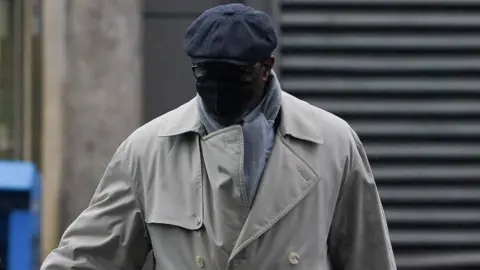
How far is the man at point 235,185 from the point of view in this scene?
7.67 ft

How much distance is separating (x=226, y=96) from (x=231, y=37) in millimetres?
154

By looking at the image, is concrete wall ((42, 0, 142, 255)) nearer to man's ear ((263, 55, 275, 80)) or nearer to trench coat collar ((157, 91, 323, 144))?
trench coat collar ((157, 91, 323, 144))

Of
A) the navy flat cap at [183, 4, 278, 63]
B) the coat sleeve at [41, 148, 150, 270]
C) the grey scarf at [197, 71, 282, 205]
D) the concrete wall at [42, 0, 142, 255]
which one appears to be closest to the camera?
the navy flat cap at [183, 4, 278, 63]

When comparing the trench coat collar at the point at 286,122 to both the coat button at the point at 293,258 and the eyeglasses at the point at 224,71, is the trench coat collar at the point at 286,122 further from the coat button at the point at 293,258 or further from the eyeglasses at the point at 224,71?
the coat button at the point at 293,258

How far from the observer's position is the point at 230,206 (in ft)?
7.69

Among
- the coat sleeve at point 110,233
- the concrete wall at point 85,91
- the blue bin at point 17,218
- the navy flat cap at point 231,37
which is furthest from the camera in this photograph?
the concrete wall at point 85,91

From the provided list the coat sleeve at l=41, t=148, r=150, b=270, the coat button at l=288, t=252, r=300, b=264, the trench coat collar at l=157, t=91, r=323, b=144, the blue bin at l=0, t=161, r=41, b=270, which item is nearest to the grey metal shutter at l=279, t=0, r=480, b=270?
the blue bin at l=0, t=161, r=41, b=270

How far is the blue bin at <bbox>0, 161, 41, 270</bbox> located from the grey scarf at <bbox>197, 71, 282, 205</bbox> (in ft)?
6.31

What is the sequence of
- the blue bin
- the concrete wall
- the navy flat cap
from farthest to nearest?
1. the concrete wall
2. the blue bin
3. the navy flat cap

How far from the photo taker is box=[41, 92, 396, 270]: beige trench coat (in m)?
2.35

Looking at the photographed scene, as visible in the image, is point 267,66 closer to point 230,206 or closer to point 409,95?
point 230,206

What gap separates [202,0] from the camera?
6262 mm

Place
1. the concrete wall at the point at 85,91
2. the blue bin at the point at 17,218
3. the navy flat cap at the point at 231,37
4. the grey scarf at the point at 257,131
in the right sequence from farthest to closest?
1. the concrete wall at the point at 85,91
2. the blue bin at the point at 17,218
3. the grey scarf at the point at 257,131
4. the navy flat cap at the point at 231,37

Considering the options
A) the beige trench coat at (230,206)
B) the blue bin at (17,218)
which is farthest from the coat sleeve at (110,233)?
the blue bin at (17,218)
